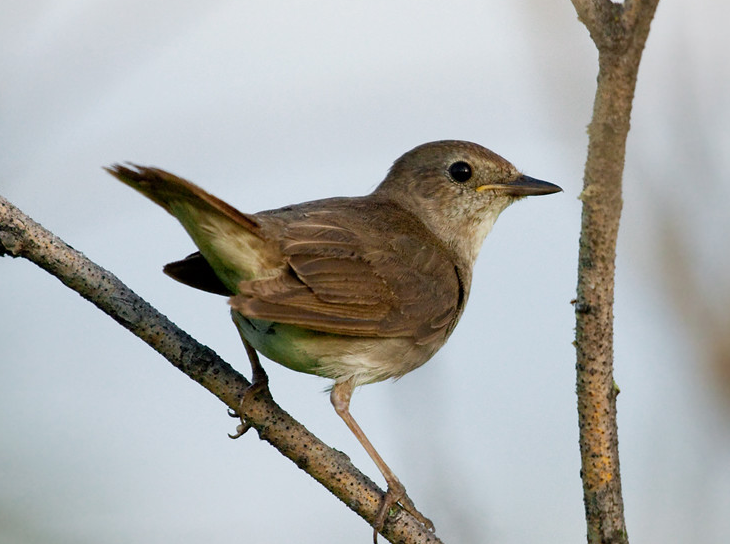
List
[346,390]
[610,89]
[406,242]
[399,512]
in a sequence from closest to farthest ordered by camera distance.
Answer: [610,89] < [399,512] < [346,390] < [406,242]

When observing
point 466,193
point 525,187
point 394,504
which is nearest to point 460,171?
point 466,193

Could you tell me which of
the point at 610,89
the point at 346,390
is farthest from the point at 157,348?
the point at 610,89

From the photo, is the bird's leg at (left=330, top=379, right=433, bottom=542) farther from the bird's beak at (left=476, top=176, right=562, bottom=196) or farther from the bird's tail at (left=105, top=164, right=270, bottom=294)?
the bird's beak at (left=476, top=176, right=562, bottom=196)

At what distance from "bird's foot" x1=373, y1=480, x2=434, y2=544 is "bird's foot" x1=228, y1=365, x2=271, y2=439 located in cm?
67

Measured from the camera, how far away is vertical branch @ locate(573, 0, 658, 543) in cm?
232

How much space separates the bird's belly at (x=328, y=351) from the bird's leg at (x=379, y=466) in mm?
67

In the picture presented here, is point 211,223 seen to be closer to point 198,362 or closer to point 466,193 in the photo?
point 198,362

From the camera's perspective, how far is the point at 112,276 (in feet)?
11.0

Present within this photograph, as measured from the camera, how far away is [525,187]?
5.19 m

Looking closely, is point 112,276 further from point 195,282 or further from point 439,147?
point 439,147

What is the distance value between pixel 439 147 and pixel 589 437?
3.02 metres

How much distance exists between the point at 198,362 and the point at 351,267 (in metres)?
1.05

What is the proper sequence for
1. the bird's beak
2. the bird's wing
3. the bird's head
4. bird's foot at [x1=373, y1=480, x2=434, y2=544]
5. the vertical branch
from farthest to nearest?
the bird's head < the bird's beak < the bird's wing < bird's foot at [x1=373, y1=480, x2=434, y2=544] < the vertical branch

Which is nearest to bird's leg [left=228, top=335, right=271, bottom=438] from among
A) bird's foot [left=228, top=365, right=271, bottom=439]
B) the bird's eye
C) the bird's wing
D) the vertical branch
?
bird's foot [left=228, top=365, right=271, bottom=439]
